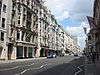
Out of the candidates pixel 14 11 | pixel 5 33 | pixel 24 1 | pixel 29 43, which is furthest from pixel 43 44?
pixel 5 33

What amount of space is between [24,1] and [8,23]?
12684 mm

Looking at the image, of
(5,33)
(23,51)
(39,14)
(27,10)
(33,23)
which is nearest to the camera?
(5,33)

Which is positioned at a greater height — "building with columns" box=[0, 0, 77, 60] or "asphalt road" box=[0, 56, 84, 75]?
"building with columns" box=[0, 0, 77, 60]

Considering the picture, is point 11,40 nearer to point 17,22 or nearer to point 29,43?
point 17,22

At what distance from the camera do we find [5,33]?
47406mm

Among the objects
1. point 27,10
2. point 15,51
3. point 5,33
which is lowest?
point 15,51

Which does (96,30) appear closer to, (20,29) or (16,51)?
(20,29)

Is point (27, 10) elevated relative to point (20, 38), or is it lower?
elevated

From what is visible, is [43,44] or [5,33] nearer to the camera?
[5,33]

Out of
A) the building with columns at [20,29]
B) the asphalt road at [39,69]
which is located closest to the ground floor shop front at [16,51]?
the building with columns at [20,29]

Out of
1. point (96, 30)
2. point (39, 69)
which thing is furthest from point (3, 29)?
point (39, 69)

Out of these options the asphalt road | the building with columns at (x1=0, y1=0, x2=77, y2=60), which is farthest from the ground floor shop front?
the asphalt road

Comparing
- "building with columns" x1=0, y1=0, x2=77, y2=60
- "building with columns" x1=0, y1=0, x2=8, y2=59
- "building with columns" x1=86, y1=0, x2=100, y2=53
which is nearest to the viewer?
"building with columns" x1=86, y1=0, x2=100, y2=53

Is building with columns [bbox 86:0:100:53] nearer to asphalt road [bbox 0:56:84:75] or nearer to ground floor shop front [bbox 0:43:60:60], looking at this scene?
asphalt road [bbox 0:56:84:75]
